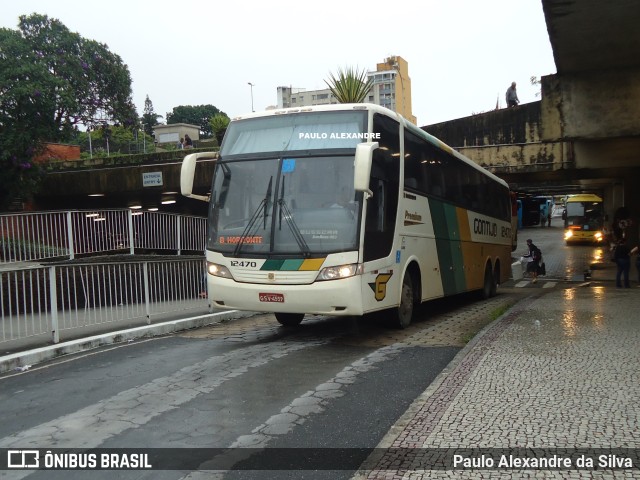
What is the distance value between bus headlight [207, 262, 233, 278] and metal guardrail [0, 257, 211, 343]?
7.47 ft

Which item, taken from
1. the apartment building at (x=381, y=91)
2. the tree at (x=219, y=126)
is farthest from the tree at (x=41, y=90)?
the apartment building at (x=381, y=91)

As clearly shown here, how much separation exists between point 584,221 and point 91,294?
127 feet

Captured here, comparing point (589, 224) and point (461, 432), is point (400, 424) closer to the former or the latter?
point (461, 432)

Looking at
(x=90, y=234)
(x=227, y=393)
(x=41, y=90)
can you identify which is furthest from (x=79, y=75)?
(x=227, y=393)

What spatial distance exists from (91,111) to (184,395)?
2551 cm

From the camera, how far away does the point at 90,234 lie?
45.4ft

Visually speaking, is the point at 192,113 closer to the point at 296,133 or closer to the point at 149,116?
the point at 149,116

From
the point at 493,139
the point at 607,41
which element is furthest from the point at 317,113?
the point at 493,139

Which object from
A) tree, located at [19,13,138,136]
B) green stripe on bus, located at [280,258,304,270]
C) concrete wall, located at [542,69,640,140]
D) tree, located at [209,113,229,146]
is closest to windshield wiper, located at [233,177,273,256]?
green stripe on bus, located at [280,258,304,270]

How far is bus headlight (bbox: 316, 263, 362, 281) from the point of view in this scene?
25.0ft

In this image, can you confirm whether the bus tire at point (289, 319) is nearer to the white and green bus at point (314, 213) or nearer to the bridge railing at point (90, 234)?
the white and green bus at point (314, 213)

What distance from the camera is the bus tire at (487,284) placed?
1557 cm

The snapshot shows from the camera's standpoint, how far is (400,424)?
4480 millimetres

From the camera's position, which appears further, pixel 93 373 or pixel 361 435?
pixel 93 373
